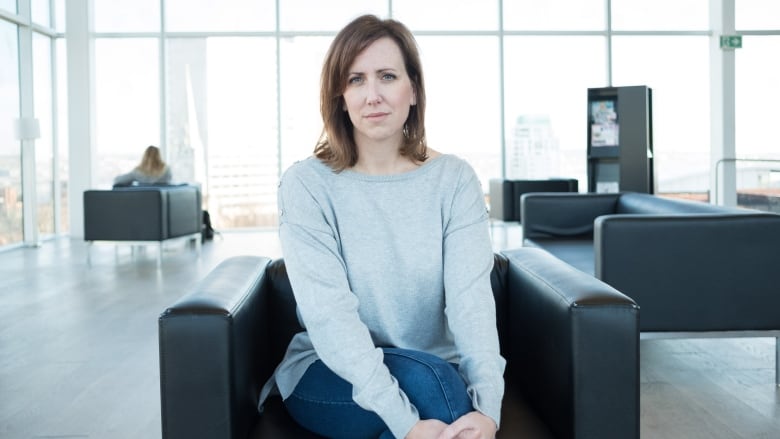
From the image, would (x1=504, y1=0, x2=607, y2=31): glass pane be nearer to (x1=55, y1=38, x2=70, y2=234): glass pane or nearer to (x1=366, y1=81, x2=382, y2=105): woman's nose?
(x1=55, y1=38, x2=70, y2=234): glass pane

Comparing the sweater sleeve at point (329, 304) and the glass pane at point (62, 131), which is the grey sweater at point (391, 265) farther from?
the glass pane at point (62, 131)

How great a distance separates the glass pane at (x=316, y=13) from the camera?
10.9 meters

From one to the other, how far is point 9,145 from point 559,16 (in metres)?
7.27

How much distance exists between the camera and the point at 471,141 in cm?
1138

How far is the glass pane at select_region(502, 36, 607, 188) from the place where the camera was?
11.3 metres

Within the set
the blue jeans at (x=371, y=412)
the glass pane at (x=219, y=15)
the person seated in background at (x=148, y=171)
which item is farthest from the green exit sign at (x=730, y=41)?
the blue jeans at (x=371, y=412)

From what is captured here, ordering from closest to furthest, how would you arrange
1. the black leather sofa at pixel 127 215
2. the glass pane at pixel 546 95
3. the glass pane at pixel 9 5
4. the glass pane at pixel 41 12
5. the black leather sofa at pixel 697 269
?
the black leather sofa at pixel 697 269, the black leather sofa at pixel 127 215, the glass pane at pixel 9 5, the glass pane at pixel 41 12, the glass pane at pixel 546 95

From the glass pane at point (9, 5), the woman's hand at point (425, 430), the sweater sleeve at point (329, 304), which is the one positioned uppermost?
the glass pane at point (9, 5)

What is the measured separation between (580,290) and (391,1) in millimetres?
9840

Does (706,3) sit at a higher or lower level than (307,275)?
higher

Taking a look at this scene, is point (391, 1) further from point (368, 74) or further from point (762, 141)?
point (368, 74)

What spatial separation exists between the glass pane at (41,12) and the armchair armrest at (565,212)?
7243mm

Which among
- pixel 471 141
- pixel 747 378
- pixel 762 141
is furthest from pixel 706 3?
pixel 747 378

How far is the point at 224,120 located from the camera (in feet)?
36.2
